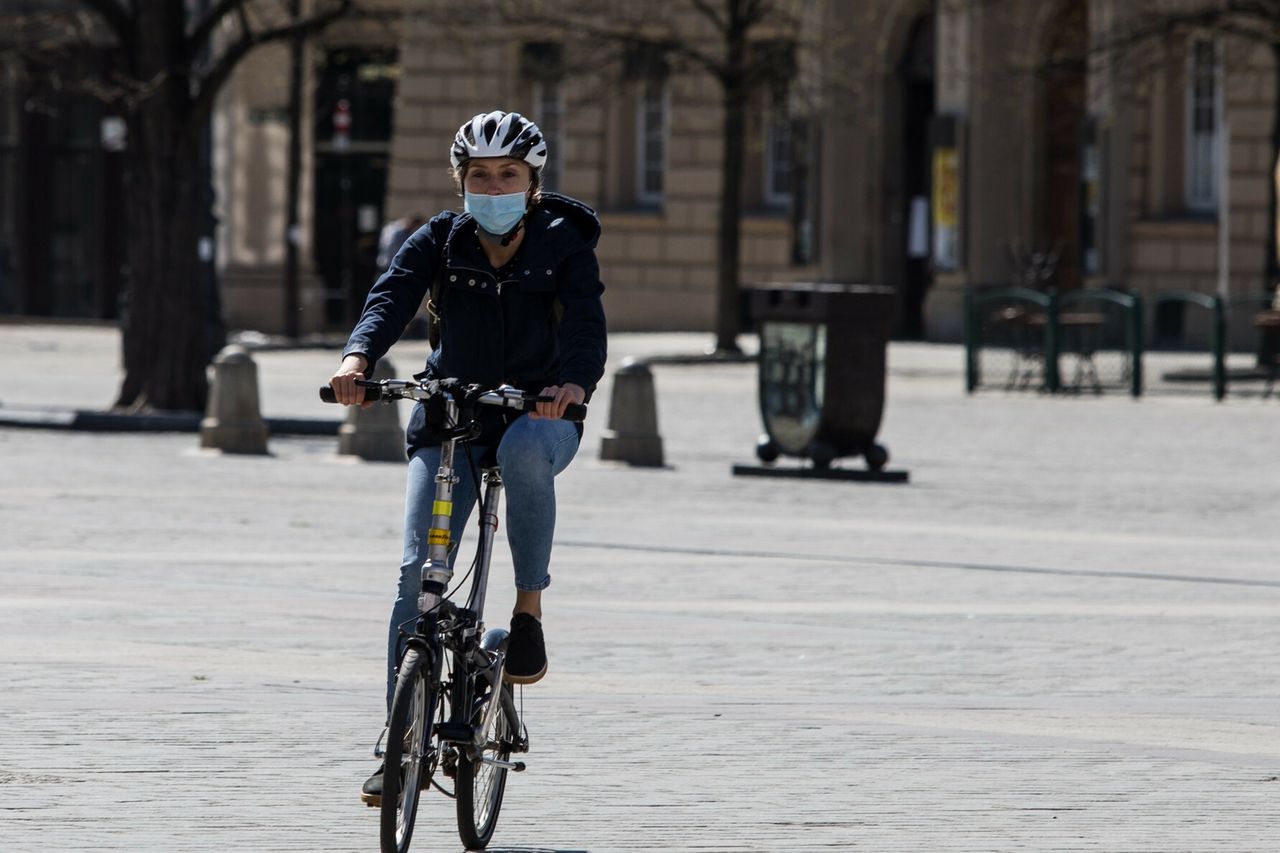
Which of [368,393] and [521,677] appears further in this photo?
[521,677]

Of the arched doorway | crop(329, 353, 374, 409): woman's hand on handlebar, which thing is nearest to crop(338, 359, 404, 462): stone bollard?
crop(329, 353, 374, 409): woman's hand on handlebar

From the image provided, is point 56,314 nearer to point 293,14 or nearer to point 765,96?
point 293,14

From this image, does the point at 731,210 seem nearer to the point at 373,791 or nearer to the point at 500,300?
the point at 500,300

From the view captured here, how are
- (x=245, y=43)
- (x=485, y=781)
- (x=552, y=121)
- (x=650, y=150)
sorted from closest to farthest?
(x=485, y=781), (x=245, y=43), (x=650, y=150), (x=552, y=121)

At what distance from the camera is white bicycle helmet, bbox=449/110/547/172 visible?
5949 millimetres

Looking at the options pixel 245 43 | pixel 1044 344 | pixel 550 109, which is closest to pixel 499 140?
pixel 245 43

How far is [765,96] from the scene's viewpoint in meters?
33.4

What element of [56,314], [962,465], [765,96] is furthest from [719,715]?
[56,314]

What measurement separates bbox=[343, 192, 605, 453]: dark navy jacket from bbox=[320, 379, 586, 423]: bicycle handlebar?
23 cm

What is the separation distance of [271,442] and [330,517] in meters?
5.27

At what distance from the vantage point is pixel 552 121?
36688 millimetres

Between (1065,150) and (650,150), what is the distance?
20.3 ft

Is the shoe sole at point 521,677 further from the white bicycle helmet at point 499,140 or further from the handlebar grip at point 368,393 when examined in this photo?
the white bicycle helmet at point 499,140

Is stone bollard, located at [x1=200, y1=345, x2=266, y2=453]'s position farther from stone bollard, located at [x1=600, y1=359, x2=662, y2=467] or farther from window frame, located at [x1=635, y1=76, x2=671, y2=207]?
window frame, located at [x1=635, y1=76, x2=671, y2=207]
